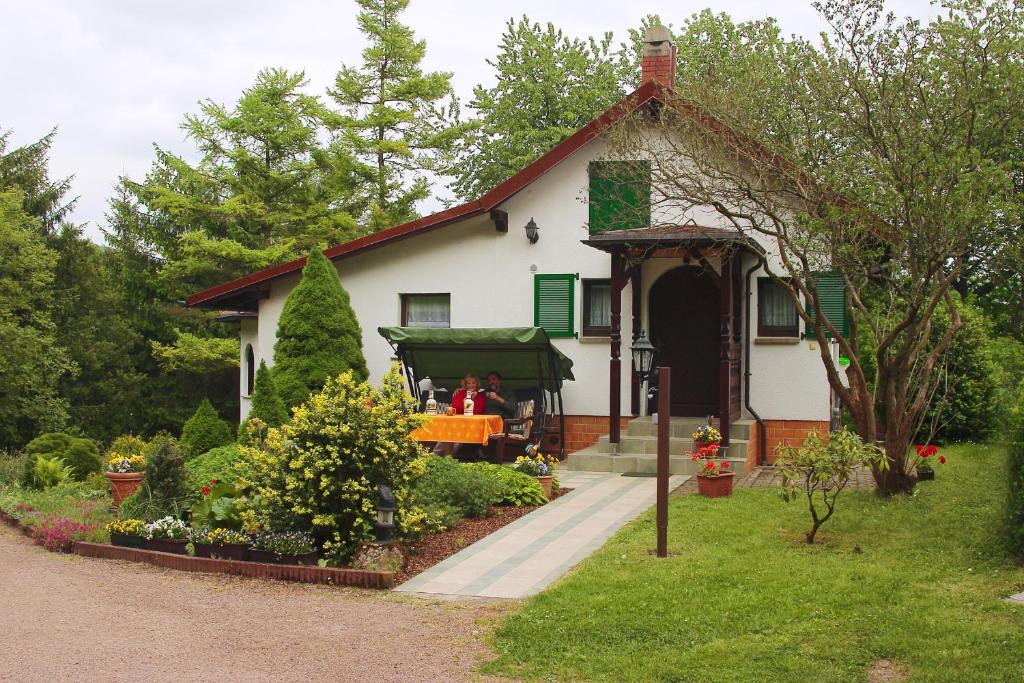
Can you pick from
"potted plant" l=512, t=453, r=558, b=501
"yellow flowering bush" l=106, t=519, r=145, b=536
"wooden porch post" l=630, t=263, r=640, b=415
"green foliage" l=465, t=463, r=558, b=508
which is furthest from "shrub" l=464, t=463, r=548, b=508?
"wooden porch post" l=630, t=263, r=640, b=415

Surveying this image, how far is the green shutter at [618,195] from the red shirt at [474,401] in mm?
3376

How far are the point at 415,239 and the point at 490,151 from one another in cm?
1457

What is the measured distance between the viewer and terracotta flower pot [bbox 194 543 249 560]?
9.05 meters

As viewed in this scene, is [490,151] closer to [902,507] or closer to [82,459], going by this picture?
[82,459]

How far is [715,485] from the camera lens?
1223 cm

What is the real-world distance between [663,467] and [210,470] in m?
5.60

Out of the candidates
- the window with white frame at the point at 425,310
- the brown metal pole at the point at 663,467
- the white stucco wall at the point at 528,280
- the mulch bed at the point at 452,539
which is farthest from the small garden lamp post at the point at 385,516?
the window with white frame at the point at 425,310

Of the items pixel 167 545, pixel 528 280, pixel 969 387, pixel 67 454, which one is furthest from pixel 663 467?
pixel 969 387

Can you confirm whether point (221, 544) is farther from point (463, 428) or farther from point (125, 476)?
point (463, 428)

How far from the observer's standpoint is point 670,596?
24.5 ft

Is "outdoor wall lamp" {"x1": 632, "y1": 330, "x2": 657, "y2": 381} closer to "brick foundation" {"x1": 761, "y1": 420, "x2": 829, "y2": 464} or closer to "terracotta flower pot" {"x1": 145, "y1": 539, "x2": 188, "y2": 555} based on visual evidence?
"terracotta flower pot" {"x1": 145, "y1": 539, "x2": 188, "y2": 555}

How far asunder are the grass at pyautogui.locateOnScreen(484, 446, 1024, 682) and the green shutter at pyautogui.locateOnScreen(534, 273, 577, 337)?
23.4 feet

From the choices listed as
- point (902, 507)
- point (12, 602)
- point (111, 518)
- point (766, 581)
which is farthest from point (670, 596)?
point (111, 518)

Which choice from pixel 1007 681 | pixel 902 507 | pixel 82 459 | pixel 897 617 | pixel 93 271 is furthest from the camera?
pixel 93 271
